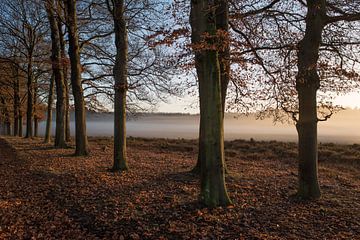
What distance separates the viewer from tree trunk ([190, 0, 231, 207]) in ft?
22.9

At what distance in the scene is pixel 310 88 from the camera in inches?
320

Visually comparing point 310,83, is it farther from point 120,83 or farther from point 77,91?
point 77,91

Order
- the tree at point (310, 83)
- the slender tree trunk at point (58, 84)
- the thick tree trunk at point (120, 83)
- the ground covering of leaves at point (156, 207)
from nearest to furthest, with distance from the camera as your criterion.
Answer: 1. the ground covering of leaves at point (156, 207)
2. the tree at point (310, 83)
3. the thick tree trunk at point (120, 83)
4. the slender tree trunk at point (58, 84)

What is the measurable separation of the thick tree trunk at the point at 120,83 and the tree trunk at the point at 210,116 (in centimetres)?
502

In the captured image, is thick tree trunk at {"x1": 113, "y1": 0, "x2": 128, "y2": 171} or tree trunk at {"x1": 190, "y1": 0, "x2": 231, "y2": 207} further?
thick tree trunk at {"x1": 113, "y1": 0, "x2": 128, "y2": 171}

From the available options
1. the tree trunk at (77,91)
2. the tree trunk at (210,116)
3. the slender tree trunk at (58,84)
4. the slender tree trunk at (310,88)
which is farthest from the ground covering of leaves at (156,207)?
the slender tree trunk at (58,84)

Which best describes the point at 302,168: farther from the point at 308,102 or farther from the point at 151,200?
the point at 151,200

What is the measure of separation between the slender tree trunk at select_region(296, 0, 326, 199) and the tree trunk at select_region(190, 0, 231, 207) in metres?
2.41

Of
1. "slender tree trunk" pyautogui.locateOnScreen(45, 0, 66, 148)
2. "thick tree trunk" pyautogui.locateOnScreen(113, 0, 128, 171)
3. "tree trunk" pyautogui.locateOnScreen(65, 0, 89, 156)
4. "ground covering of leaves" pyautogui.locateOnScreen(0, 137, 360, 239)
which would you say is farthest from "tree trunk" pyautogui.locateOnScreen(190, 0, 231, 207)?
"slender tree trunk" pyautogui.locateOnScreen(45, 0, 66, 148)

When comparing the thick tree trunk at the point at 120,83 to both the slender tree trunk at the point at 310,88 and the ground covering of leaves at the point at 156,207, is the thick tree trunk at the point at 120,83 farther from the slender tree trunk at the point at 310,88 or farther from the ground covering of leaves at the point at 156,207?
the slender tree trunk at the point at 310,88

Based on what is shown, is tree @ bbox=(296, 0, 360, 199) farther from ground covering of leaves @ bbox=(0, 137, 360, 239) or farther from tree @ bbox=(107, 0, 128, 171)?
tree @ bbox=(107, 0, 128, 171)

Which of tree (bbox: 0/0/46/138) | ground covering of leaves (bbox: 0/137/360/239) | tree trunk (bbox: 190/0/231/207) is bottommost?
ground covering of leaves (bbox: 0/137/360/239)

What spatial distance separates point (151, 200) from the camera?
7.79 m

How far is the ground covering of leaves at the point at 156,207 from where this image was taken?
234 inches
